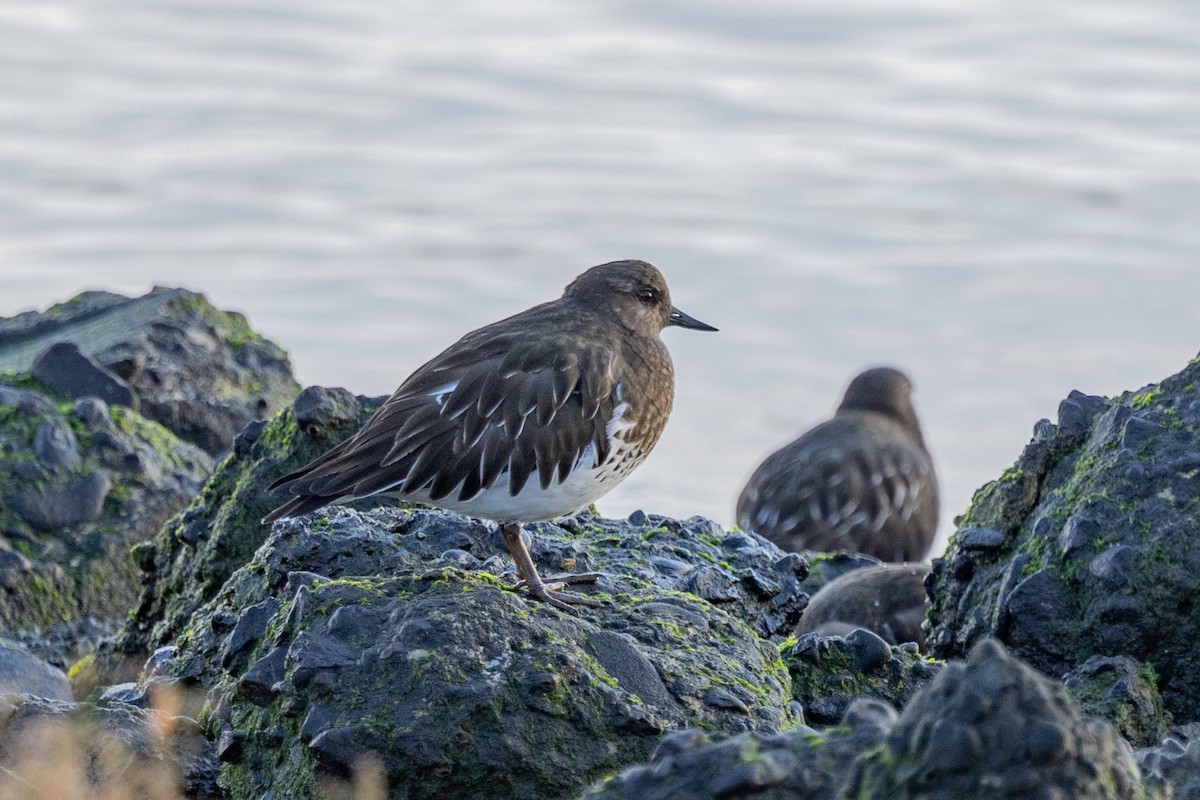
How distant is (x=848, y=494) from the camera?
9.23 metres

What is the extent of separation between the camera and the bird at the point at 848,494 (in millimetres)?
9125

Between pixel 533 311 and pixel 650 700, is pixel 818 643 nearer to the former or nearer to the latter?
pixel 650 700

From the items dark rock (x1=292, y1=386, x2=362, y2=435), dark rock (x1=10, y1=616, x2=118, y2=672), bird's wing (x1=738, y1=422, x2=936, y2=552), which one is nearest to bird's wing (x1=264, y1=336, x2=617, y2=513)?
dark rock (x1=292, y1=386, x2=362, y2=435)

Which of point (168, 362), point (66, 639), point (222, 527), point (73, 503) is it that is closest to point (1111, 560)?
point (222, 527)

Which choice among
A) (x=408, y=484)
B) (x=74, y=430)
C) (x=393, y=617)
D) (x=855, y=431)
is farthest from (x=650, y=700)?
(x=855, y=431)

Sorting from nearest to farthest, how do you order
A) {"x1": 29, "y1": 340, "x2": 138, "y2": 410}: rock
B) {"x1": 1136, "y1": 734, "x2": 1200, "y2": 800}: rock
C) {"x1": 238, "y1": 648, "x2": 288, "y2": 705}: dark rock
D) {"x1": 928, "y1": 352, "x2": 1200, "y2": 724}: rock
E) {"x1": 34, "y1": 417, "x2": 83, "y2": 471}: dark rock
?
1. {"x1": 1136, "y1": 734, "x2": 1200, "y2": 800}: rock
2. {"x1": 238, "y1": 648, "x2": 288, "y2": 705}: dark rock
3. {"x1": 928, "y1": 352, "x2": 1200, "y2": 724}: rock
4. {"x1": 34, "y1": 417, "x2": 83, "y2": 471}: dark rock
5. {"x1": 29, "y1": 340, "x2": 138, "y2": 410}: rock

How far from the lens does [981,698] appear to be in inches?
107

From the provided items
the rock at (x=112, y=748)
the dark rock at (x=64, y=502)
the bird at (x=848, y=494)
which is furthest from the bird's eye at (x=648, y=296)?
the bird at (x=848, y=494)

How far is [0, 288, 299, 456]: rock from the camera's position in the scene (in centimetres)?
819

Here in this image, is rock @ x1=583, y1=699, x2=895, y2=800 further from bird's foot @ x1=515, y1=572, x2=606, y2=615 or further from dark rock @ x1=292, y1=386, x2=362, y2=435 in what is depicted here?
dark rock @ x1=292, y1=386, x2=362, y2=435

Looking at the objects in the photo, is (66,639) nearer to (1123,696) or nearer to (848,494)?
(848,494)

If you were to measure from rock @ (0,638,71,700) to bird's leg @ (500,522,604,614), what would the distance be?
1654mm

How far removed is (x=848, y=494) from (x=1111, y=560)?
4.30 m

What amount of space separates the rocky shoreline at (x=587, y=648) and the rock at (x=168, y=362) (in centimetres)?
83
